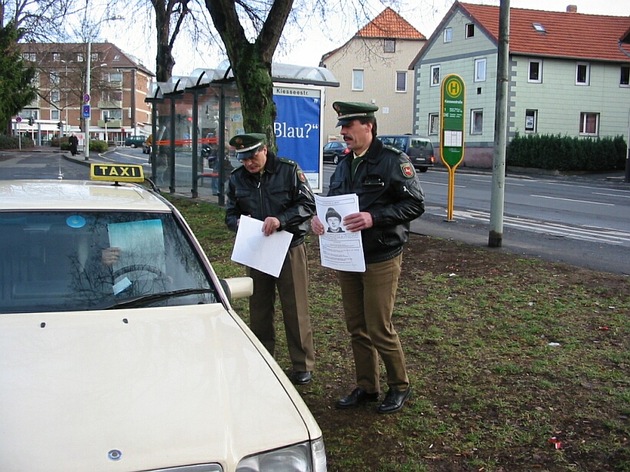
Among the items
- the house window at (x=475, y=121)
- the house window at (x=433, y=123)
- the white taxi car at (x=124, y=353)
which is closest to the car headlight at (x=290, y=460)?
the white taxi car at (x=124, y=353)

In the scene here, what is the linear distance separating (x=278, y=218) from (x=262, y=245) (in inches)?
8.4

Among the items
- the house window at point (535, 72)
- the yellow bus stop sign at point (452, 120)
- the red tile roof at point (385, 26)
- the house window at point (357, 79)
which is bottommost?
the yellow bus stop sign at point (452, 120)

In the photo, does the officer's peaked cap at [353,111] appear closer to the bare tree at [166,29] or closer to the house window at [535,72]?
the bare tree at [166,29]

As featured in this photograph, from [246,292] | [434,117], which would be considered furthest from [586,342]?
[434,117]

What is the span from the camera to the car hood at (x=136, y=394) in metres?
2.40

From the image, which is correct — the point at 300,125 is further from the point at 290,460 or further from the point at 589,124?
the point at 589,124

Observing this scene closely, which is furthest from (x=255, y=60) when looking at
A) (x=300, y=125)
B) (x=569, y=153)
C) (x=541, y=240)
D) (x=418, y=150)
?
(x=569, y=153)

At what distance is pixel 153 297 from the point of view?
3.63 m

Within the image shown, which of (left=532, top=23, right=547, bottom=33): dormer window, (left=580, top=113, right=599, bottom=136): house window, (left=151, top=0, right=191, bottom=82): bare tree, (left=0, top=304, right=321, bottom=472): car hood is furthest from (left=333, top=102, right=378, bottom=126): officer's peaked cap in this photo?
(left=532, top=23, right=547, bottom=33): dormer window

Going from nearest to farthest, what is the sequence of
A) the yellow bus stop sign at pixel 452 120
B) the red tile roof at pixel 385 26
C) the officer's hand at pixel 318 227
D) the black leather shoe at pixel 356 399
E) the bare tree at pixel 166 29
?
the officer's hand at pixel 318 227
the black leather shoe at pixel 356 399
the yellow bus stop sign at pixel 452 120
the red tile roof at pixel 385 26
the bare tree at pixel 166 29

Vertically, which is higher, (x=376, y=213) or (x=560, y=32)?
(x=560, y=32)

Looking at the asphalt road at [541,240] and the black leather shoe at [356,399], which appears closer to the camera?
the black leather shoe at [356,399]

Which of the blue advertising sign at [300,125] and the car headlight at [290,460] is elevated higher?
the blue advertising sign at [300,125]

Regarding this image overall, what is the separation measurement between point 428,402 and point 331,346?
1.39m
